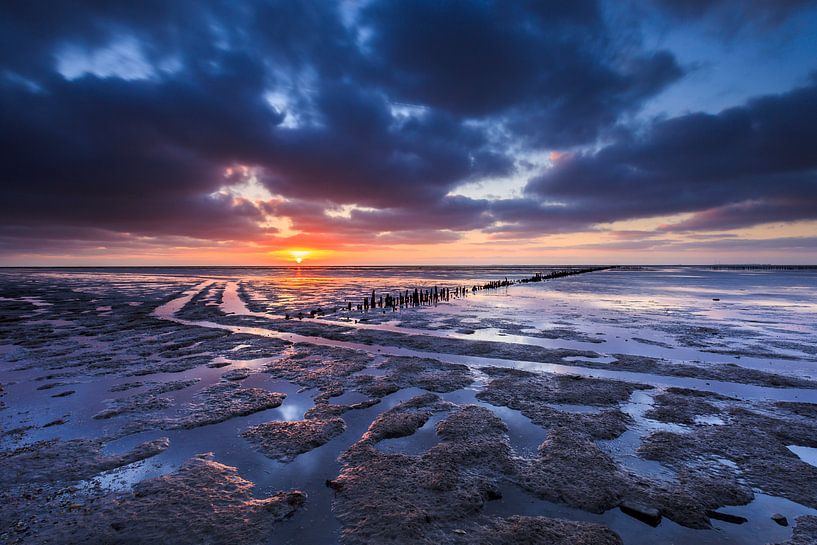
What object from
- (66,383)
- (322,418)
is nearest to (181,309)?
(66,383)

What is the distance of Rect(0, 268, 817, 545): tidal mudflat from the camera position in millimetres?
4863

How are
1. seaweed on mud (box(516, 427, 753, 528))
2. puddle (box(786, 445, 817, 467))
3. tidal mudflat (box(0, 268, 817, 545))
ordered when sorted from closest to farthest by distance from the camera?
tidal mudflat (box(0, 268, 817, 545))
seaweed on mud (box(516, 427, 753, 528))
puddle (box(786, 445, 817, 467))

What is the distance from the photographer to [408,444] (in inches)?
284

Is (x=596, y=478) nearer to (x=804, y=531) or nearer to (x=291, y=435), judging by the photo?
(x=804, y=531)

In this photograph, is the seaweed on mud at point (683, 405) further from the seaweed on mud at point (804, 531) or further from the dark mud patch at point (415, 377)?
the dark mud patch at point (415, 377)

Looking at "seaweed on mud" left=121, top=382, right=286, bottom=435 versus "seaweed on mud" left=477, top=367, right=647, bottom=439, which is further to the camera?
"seaweed on mud" left=477, top=367, right=647, bottom=439

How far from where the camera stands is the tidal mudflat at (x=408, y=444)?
4.86m

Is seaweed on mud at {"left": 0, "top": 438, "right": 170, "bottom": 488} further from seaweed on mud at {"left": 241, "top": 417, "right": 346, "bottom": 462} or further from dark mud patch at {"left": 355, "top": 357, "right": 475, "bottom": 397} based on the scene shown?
dark mud patch at {"left": 355, "top": 357, "right": 475, "bottom": 397}

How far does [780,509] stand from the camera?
522cm

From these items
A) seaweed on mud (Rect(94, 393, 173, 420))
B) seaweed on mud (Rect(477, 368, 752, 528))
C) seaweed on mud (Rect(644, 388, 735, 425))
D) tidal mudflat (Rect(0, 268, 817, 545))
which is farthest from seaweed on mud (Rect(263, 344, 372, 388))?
seaweed on mud (Rect(644, 388, 735, 425))

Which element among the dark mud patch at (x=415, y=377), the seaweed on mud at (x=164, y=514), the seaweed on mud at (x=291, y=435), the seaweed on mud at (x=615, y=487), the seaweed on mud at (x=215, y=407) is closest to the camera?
the seaweed on mud at (x=164, y=514)

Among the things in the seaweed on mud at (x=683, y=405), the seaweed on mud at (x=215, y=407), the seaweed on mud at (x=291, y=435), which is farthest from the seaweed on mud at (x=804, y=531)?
the seaweed on mud at (x=215, y=407)

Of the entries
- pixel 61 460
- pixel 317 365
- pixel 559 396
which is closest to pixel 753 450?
pixel 559 396

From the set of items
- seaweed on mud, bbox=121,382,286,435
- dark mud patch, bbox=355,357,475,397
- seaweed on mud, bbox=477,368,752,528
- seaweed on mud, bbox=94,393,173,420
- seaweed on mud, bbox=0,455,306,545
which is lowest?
dark mud patch, bbox=355,357,475,397
